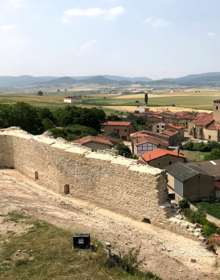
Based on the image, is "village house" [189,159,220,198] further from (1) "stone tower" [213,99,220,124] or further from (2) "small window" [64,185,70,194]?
(1) "stone tower" [213,99,220,124]

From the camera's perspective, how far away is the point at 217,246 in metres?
9.36

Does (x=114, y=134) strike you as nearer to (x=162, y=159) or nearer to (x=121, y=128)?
(x=121, y=128)

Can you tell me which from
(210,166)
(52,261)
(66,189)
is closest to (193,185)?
(210,166)

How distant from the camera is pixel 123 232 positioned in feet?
29.1

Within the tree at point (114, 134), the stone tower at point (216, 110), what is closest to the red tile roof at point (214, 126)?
the stone tower at point (216, 110)

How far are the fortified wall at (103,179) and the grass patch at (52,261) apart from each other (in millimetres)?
2951

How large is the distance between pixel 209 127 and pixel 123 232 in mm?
48861

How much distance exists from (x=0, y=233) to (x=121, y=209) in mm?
4442

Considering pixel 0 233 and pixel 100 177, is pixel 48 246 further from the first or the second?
pixel 100 177

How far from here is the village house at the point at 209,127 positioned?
52.4 m

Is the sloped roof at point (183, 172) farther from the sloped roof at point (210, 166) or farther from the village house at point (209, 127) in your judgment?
the village house at point (209, 127)

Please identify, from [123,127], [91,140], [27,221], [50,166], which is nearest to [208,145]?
[123,127]

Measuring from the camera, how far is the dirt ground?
733 cm

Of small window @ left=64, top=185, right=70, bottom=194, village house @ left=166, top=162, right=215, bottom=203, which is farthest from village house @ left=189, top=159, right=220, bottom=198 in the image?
small window @ left=64, top=185, right=70, bottom=194
